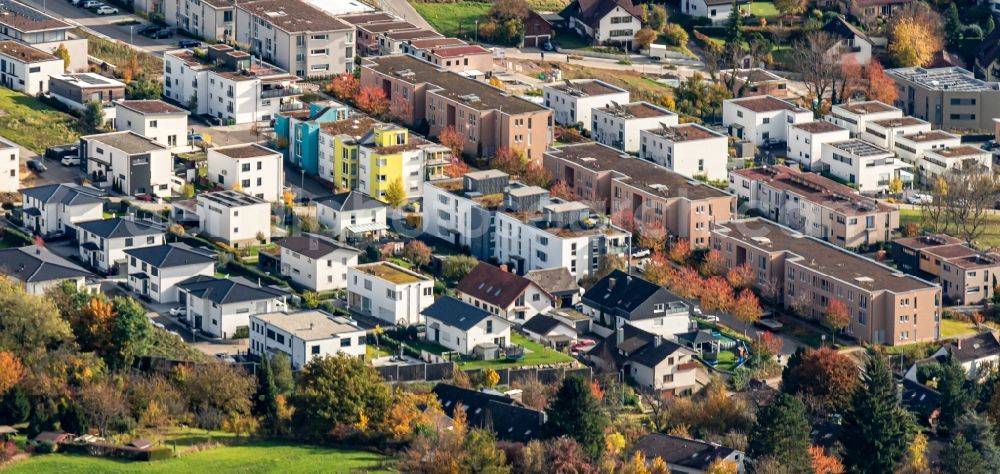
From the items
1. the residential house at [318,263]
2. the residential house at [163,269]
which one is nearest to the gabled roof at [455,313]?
the residential house at [318,263]

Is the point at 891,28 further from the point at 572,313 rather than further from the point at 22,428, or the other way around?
the point at 22,428

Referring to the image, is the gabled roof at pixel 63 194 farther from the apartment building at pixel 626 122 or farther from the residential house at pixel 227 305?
the apartment building at pixel 626 122

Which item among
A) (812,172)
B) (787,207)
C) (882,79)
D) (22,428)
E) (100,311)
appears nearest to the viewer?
(22,428)

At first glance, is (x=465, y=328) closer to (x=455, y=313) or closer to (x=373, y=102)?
(x=455, y=313)

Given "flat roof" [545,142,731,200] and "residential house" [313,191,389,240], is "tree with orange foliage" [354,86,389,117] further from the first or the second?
"residential house" [313,191,389,240]

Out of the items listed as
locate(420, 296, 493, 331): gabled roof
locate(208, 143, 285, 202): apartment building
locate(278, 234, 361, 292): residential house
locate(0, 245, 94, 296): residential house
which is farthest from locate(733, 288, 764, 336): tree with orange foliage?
locate(0, 245, 94, 296): residential house

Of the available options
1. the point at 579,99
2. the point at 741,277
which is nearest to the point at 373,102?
the point at 579,99

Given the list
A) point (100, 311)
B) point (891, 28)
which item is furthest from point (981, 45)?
point (100, 311)
